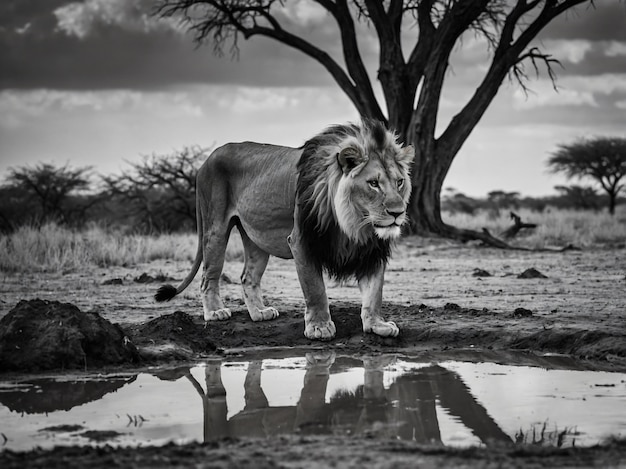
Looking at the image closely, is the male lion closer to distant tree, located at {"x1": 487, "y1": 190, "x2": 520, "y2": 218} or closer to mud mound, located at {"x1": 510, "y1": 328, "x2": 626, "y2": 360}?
mud mound, located at {"x1": 510, "y1": 328, "x2": 626, "y2": 360}

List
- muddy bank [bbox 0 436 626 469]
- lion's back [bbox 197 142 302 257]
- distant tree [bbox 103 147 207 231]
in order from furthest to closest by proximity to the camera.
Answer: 1. distant tree [bbox 103 147 207 231]
2. lion's back [bbox 197 142 302 257]
3. muddy bank [bbox 0 436 626 469]

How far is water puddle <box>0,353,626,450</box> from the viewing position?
4.01 m

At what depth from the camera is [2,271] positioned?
12242mm

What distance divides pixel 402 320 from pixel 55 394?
301 centimetres

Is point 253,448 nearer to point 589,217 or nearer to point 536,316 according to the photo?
point 536,316

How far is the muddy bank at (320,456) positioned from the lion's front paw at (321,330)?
293 cm

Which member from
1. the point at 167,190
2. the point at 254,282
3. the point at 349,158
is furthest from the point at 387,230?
the point at 167,190

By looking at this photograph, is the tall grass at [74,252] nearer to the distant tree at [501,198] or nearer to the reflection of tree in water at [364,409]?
the reflection of tree in water at [364,409]

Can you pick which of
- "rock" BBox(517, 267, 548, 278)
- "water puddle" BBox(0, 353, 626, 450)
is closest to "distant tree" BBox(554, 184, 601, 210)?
"rock" BBox(517, 267, 548, 278)

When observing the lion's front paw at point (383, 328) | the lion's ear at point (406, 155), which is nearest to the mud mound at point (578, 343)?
the lion's front paw at point (383, 328)

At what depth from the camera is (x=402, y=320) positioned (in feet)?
23.3

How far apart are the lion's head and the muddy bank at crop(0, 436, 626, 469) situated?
8.32ft

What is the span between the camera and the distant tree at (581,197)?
1698 inches

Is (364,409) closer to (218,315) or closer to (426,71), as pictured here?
(218,315)
